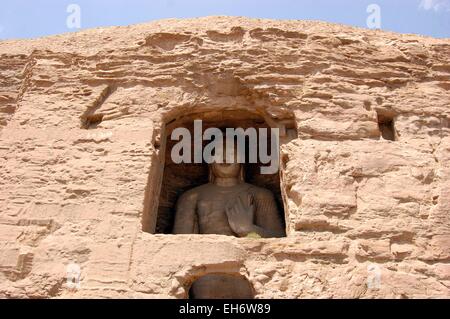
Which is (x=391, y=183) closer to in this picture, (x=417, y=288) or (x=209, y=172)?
(x=417, y=288)

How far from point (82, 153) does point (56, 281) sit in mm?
1243

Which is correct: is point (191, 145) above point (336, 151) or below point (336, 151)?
above

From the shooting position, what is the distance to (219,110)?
199 inches

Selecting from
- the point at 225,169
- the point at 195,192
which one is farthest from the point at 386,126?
the point at 195,192

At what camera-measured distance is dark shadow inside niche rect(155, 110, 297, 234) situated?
5.14 m

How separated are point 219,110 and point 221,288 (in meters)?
1.80

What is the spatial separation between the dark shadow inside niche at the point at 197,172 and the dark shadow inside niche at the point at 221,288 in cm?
109

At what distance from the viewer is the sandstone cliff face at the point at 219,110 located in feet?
12.5

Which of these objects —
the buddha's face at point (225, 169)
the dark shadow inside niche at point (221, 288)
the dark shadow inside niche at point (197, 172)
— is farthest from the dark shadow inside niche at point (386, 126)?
the dark shadow inside niche at point (221, 288)

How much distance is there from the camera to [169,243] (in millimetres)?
3926

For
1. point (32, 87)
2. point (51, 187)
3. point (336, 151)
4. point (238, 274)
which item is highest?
point (32, 87)

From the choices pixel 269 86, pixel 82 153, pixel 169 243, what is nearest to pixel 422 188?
pixel 269 86
